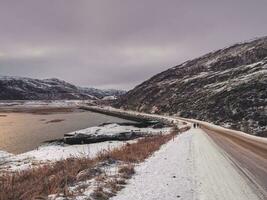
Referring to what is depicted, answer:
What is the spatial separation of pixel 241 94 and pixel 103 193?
6804cm

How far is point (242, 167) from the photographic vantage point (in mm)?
14266

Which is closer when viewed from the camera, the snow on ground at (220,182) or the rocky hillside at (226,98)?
the snow on ground at (220,182)

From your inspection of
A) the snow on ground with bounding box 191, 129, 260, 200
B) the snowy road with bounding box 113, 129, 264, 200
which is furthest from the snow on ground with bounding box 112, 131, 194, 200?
the snow on ground with bounding box 191, 129, 260, 200

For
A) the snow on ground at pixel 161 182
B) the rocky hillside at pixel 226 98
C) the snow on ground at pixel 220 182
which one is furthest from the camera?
the rocky hillside at pixel 226 98

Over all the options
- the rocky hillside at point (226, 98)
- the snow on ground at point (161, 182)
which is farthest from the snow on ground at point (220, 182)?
the rocky hillside at point (226, 98)

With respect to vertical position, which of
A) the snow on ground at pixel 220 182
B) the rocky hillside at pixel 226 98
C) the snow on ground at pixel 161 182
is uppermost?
the rocky hillside at pixel 226 98

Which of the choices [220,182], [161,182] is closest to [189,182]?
[161,182]

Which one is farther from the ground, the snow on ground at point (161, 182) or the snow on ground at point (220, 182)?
the snow on ground at point (220, 182)

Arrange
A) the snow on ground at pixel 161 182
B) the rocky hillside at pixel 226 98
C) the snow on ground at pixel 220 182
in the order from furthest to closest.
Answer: the rocky hillside at pixel 226 98, the snow on ground at pixel 220 182, the snow on ground at pixel 161 182

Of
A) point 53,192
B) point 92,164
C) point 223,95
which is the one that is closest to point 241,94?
point 223,95

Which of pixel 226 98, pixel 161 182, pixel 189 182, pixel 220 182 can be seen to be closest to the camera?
pixel 161 182

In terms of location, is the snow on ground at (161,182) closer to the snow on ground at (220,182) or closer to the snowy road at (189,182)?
the snowy road at (189,182)

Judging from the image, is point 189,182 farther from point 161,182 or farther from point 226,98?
point 226,98

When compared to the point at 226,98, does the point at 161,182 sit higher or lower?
lower
